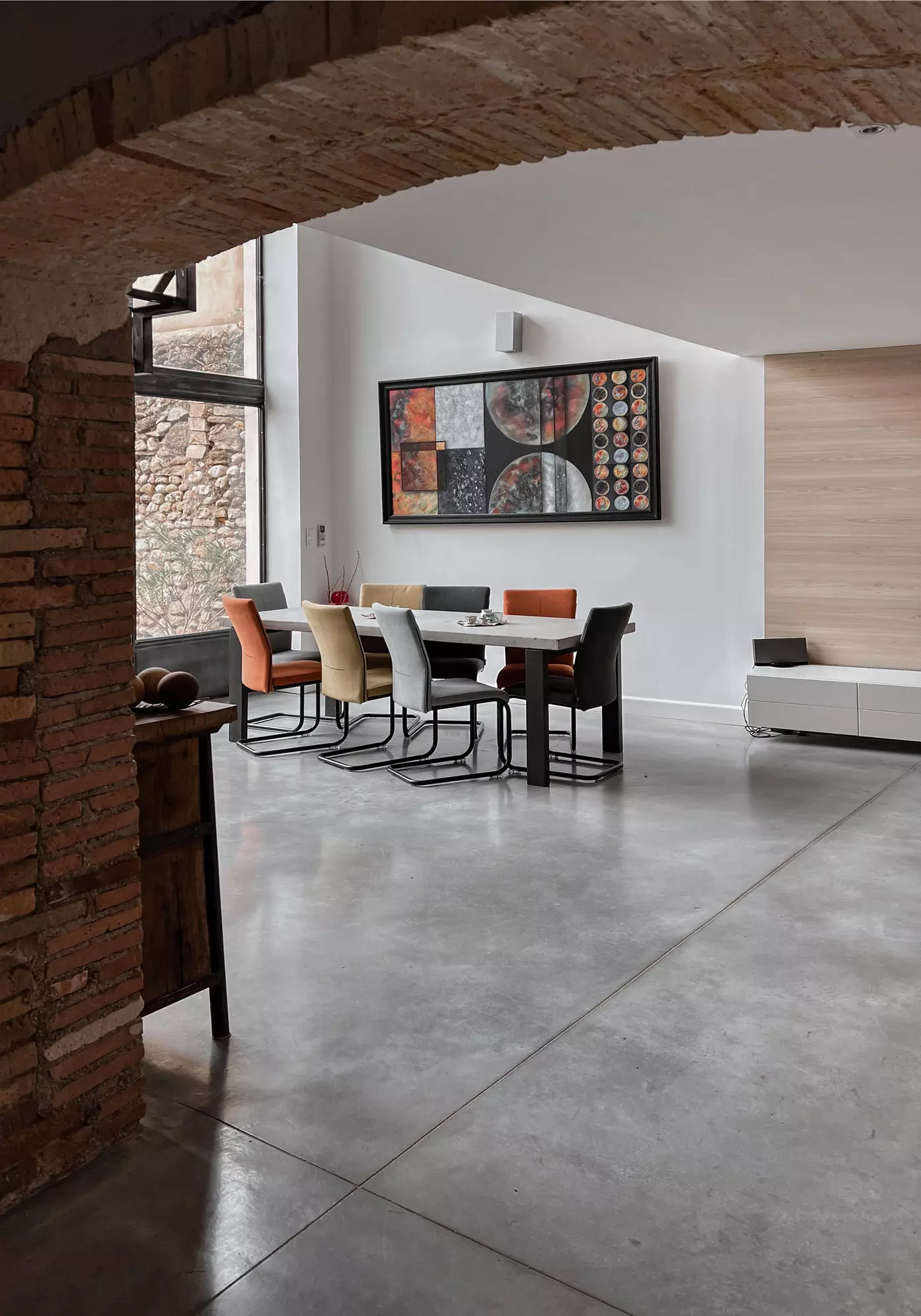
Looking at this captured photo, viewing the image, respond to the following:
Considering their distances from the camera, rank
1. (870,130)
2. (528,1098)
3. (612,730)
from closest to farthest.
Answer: (528,1098), (870,130), (612,730)

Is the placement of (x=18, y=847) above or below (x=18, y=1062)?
above

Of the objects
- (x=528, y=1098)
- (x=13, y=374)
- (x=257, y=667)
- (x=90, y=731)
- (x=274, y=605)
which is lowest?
(x=528, y=1098)

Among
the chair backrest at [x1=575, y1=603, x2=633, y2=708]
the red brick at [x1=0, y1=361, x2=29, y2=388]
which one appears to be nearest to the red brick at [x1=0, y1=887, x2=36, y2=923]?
the red brick at [x1=0, y1=361, x2=29, y2=388]

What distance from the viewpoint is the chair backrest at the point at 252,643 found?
667 cm

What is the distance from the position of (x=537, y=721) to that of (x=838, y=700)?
2.09 metres

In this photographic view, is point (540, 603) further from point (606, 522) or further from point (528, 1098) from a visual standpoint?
point (528, 1098)

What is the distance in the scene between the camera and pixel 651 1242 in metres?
2.11

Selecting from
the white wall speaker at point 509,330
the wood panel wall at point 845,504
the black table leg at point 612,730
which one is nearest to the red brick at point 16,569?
the black table leg at point 612,730

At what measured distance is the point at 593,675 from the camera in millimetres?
5914

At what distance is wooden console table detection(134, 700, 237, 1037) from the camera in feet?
9.10

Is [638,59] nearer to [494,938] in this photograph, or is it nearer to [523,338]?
[494,938]

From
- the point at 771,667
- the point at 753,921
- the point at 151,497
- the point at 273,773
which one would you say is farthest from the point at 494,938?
the point at 151,497

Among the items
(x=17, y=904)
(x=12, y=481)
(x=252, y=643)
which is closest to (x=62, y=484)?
(x=12, y=481)

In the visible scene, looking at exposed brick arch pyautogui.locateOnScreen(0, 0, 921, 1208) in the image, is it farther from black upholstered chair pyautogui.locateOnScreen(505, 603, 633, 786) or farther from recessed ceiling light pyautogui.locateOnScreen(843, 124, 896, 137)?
black upholstered chair pyautogui.locateOnScreen(505, 603, 633, 786)
